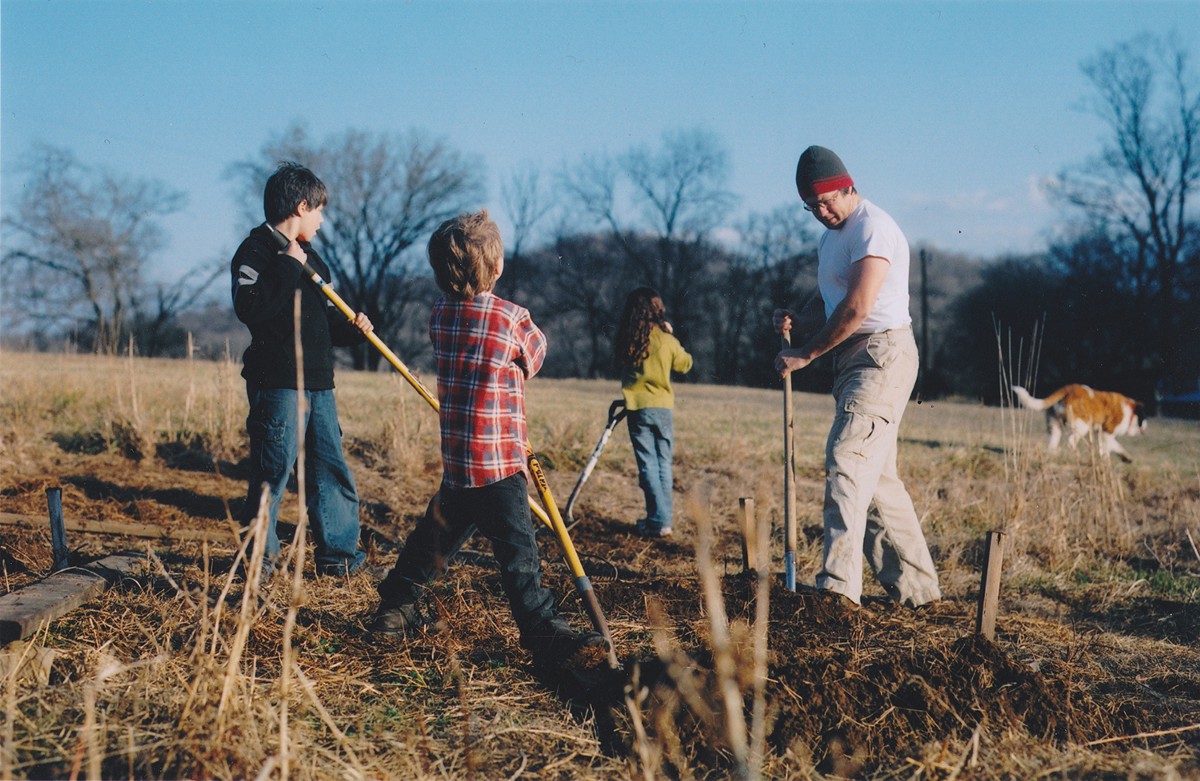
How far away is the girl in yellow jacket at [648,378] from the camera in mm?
6781

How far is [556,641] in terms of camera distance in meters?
3.58

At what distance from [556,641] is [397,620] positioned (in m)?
0.67

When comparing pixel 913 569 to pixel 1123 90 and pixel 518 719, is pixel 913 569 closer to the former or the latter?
pixel 518 719

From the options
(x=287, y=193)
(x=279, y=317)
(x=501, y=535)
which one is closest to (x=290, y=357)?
(x=279, y=317)

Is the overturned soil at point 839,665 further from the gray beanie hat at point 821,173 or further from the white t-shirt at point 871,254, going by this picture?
the gray beanie hat at point 821,173

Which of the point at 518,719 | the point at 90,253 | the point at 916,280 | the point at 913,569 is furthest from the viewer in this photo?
the point at 916,280

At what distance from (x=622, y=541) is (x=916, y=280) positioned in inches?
2108

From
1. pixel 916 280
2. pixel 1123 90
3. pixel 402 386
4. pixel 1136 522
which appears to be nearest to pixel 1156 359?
pixel 1123 90

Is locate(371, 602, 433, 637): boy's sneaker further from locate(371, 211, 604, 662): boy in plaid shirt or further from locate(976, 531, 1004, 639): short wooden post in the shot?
locate(976, 531, 1004, 639): short wooden post

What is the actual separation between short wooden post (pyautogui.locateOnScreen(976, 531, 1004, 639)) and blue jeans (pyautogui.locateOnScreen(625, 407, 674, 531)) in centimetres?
289

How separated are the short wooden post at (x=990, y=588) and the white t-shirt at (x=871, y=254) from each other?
3.45ft

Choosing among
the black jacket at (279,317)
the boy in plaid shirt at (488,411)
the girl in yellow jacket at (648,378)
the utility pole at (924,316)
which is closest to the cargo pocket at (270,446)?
the black jacket at (279,317)

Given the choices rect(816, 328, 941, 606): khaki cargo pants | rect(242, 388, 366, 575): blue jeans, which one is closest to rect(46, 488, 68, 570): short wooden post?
rect(242, 388, 366, 575): blue jeans

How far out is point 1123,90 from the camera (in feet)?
117
